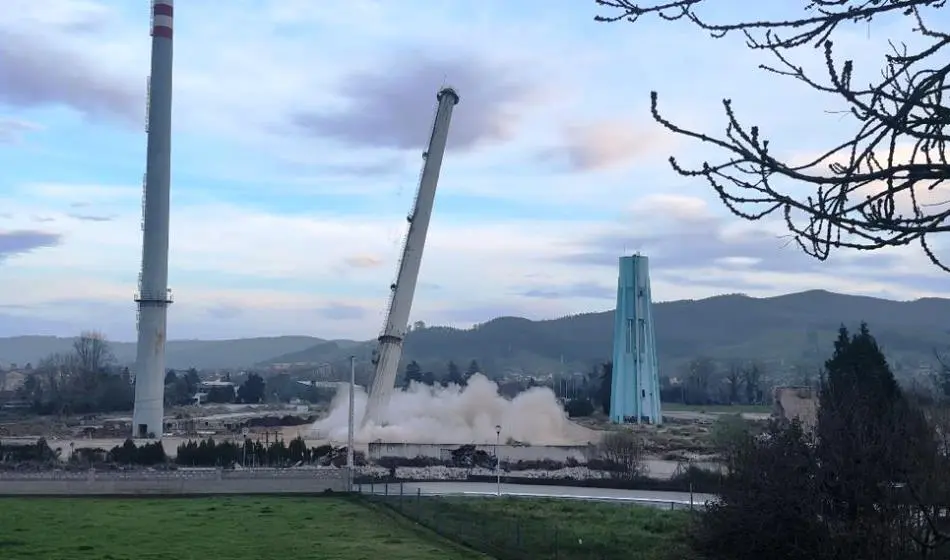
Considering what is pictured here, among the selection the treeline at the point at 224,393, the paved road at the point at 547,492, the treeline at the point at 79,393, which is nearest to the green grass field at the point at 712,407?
the treeline at the point at 224,393

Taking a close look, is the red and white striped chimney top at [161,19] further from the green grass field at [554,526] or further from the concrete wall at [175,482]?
the green grass field at [554,526]

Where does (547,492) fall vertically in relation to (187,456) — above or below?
below

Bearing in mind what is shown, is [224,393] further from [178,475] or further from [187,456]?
[178,475]

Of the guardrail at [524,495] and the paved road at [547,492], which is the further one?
the paved road at [547,492]

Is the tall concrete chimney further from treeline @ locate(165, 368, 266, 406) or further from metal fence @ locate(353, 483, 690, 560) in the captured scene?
treeline @ locate(165, 368, 266, 406)

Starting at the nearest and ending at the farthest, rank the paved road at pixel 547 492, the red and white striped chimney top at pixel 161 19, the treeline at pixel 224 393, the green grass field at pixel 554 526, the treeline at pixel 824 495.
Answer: the treeline at pixel 824 495
the green grass field at pixel 554 526
the paved road at pixel 547 492
the red and white striped chimney top at pixel 161 19
the treeline at pixel 224 393

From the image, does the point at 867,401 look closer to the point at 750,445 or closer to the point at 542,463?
the point at 750,445

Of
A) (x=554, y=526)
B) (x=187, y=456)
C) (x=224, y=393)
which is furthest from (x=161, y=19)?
(x=224, y=393)
